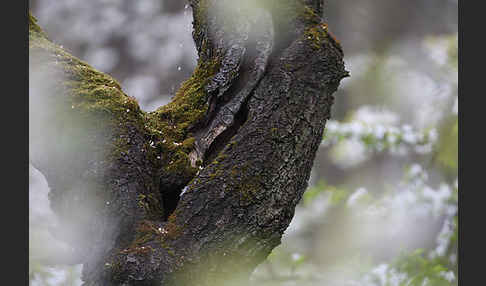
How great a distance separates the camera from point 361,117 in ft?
20.4

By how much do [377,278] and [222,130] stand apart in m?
2.50

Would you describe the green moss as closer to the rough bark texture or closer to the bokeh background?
the rough bark texture

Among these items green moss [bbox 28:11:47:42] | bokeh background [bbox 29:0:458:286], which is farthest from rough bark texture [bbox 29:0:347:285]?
bokeh background [bbox 29:0:458:286]

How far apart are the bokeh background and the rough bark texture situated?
7.47 feet

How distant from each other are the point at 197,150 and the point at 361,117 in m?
4.45

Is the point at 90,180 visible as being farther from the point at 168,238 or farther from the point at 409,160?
the point at 409,160

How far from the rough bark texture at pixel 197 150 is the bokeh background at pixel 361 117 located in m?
2.28

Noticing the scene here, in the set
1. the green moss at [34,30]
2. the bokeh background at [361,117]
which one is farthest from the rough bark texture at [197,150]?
the bokeh background at [361,117]

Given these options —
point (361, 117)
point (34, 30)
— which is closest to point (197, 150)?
point (34, 30)

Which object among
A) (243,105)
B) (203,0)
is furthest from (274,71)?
(203,0)

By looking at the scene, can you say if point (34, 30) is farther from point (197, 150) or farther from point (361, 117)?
point (361, 117)

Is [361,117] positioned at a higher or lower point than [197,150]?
higher

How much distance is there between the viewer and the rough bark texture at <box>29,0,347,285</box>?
5.95 feet

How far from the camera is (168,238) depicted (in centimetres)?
178
